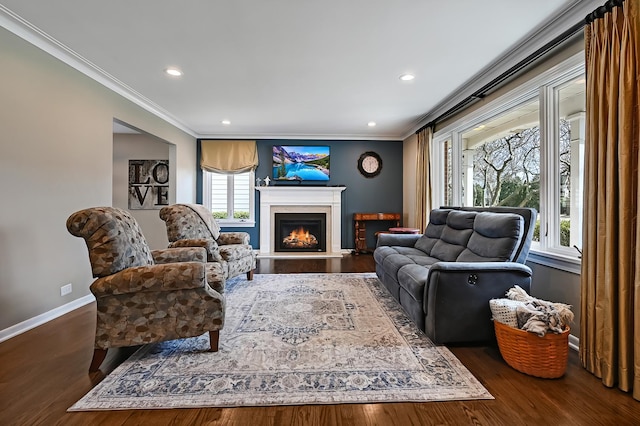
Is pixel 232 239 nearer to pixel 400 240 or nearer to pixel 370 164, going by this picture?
pixel 400 240

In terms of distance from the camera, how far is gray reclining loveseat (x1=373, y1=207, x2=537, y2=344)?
2.14 m

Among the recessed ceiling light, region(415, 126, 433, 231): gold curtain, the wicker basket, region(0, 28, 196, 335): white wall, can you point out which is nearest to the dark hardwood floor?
the wicker basket

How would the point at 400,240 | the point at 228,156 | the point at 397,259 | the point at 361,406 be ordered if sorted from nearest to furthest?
the point at 361,406, the point at 397,259, the point at 400,240, the point at 228,156

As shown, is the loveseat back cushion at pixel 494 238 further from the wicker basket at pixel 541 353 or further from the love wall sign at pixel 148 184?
the love wall sign at pixel 148 184

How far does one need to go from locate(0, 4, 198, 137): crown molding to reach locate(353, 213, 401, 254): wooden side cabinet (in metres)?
4.09

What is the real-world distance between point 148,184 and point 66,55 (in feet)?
11.1

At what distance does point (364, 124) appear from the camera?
5.42m

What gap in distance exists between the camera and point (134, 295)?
188cm

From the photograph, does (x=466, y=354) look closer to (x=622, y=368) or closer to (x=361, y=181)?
(x=622, y=368)

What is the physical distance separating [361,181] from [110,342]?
5299 millimetres

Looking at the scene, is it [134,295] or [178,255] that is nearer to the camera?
[134,295]

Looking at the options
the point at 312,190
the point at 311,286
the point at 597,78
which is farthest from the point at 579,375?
the point at 312,190

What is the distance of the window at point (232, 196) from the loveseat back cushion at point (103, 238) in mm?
4239

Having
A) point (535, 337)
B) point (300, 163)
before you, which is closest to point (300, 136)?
point (300, 163)
